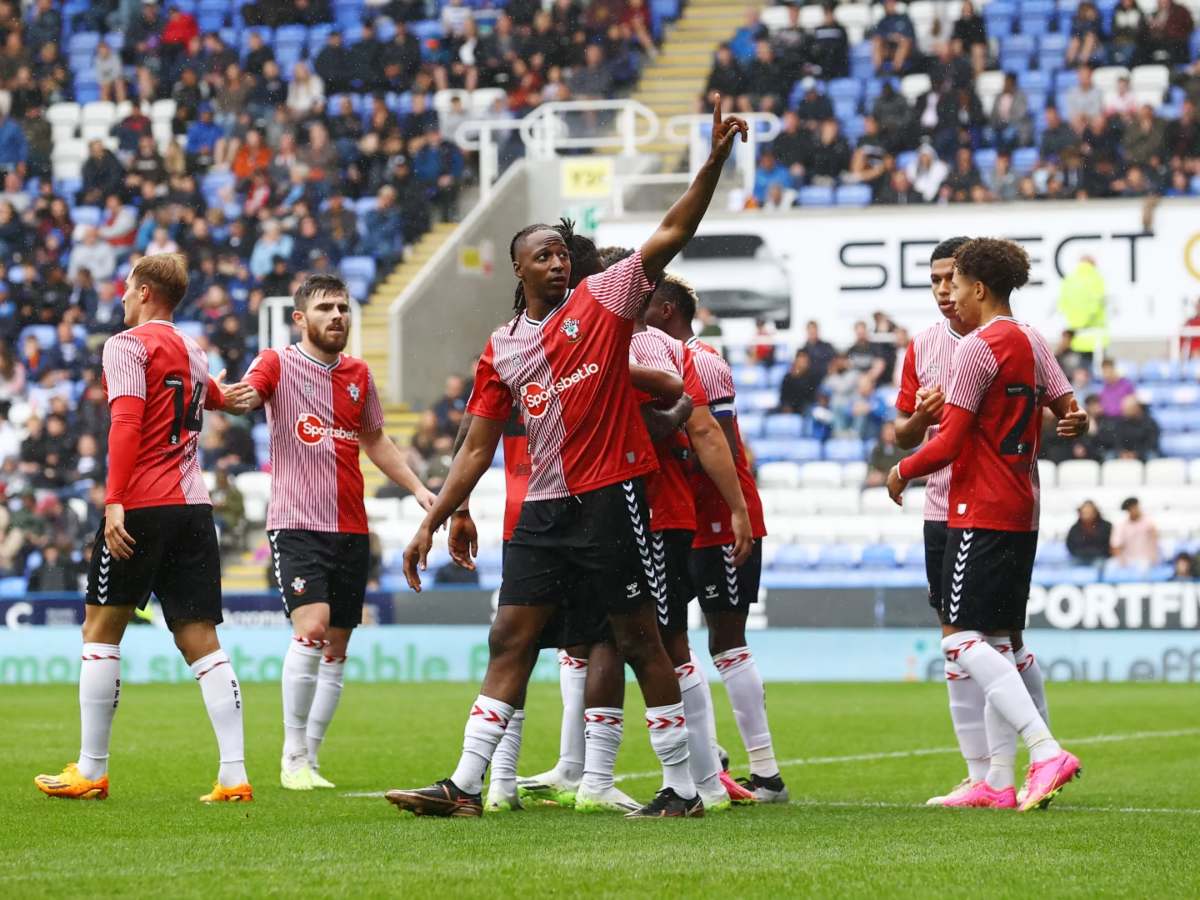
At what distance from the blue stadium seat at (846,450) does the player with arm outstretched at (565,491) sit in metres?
15.9

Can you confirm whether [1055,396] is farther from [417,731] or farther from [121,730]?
[121,730]

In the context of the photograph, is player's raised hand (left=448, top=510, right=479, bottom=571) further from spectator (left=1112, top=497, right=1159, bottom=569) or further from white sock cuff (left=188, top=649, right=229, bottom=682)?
spectator (left=1112, top=497, right=1159, bottom=569)

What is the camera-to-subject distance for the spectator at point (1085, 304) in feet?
76.3

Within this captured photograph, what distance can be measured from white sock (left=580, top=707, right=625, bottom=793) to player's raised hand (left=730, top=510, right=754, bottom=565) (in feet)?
2.50

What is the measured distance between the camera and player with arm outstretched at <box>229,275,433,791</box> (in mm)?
8805

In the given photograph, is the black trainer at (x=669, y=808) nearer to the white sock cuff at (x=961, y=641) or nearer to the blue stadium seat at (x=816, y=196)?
the white sock cuff at (x=961, y=641)

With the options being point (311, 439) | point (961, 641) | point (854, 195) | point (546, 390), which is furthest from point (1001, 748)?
point (854, 195)

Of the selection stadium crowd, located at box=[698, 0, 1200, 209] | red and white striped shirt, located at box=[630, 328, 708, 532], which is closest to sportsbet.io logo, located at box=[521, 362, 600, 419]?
A: red and white striped shirt, located at box=[630, 328, 708, 532]

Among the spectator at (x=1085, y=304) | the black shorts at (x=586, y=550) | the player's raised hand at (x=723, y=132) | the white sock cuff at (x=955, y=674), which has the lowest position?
the white sock cuff at (x=955, y=674)

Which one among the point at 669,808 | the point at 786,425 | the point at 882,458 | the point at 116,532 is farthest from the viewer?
the point at 786,425

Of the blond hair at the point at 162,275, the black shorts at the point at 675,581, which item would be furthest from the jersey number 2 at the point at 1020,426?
the blond hair at the point at 162,275

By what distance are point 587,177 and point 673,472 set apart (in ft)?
63.5

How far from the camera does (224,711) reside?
7875 millimetres

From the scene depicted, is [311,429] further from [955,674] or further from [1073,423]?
[1073,423]
